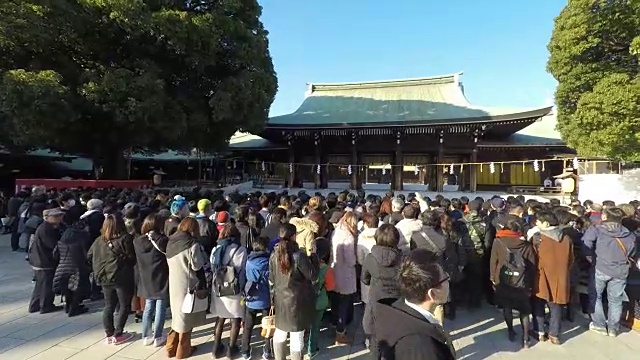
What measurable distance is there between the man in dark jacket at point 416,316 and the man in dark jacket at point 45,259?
529 centimetres

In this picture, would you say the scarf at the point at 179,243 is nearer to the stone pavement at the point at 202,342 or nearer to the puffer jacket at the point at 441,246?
the stone pavement at the point at 202,342

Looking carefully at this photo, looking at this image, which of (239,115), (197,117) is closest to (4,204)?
(197,117)

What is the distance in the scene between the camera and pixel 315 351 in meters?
4.20

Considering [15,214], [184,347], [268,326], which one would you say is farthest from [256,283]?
[15,214]

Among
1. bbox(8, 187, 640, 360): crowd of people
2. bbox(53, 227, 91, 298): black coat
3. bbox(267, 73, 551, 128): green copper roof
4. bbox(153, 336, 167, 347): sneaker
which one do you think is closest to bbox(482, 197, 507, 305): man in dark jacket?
bbox(8, 187, 640, 360): crowd of people

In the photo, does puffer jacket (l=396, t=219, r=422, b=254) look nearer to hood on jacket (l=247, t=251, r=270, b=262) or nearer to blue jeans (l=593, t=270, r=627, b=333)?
hood on jacket (l=247, t=251, r=270, b=262)

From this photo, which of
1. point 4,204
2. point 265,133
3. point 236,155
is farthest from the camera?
point 236,155

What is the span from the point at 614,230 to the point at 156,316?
603 cm

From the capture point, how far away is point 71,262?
5000mm

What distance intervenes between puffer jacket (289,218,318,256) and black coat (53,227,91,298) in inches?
131

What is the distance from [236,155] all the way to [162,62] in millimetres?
9980

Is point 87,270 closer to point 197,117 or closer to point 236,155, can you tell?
point 197,117

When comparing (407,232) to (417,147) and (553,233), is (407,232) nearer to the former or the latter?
(553,233)

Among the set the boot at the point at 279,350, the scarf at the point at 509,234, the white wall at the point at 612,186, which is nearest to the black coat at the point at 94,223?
the boot at the point at 279,350
